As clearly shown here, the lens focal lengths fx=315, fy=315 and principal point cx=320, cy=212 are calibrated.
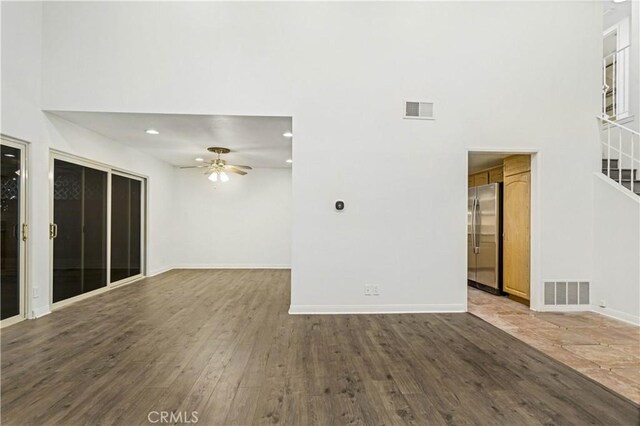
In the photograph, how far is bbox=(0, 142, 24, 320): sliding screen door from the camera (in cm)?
357

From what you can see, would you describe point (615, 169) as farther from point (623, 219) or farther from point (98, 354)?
point (98, 354)

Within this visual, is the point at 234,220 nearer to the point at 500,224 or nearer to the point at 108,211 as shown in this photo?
the point at 108,211

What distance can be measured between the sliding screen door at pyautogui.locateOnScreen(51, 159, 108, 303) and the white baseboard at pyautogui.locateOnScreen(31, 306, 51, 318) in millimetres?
222

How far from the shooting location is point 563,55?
4426mm

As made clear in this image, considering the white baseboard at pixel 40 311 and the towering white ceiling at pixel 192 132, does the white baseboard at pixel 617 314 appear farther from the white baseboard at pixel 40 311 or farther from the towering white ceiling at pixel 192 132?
the white baseboard at pixel 40 311

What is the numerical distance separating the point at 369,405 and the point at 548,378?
4.95ft

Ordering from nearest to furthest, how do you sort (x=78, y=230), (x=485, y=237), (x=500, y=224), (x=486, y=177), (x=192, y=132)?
1. (x=78, y=230)
2. (x=192, y=132)
3. (x=500, y=224)
4. (x=485, y=237)
5. (x=486, y=177)

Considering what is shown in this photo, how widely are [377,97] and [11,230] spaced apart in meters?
4.75

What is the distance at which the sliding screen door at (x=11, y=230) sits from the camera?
357cm

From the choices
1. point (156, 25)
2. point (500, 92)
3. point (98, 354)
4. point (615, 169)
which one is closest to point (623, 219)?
point (615, 169)

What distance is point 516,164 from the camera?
4746 mm

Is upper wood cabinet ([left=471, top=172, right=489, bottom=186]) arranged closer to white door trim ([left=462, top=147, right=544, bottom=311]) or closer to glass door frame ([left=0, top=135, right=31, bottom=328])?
white door trim ([left=462, top=147, right=544, bottom=311])

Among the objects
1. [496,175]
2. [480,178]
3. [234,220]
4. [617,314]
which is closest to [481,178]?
[480,178]

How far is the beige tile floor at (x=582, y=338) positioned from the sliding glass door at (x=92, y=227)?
573 centimetres
